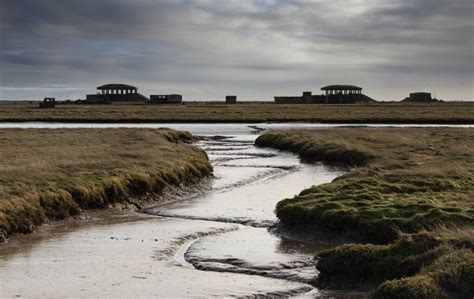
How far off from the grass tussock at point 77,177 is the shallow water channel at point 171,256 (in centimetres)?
119

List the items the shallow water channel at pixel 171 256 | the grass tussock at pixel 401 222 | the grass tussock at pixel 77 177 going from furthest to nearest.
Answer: the grass tussock at pixel 77 177, the shallow water channel at pixel 171 256, the grass tussock at pixel 401 222

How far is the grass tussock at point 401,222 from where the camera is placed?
13.9 metres

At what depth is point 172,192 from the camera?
1254 inches

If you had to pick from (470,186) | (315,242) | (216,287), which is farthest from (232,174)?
(216,287)

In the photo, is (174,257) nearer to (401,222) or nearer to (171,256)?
(171,256)

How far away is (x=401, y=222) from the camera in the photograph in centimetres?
2027

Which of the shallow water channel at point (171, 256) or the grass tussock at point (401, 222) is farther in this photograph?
the shallow water channel at point (171, 256)

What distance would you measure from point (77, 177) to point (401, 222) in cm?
→ 1425

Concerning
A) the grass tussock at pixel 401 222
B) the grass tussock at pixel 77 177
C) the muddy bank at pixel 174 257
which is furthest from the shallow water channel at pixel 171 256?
the grass tussock at pixel 77 177

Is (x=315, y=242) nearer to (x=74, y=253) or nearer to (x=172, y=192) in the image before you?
(x=74, y=253)

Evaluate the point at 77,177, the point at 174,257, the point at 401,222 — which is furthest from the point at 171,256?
the point at 77,177

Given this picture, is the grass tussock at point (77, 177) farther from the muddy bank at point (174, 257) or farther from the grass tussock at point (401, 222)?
the grass tussock at point (401, 222)

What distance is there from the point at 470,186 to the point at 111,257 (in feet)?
51.8

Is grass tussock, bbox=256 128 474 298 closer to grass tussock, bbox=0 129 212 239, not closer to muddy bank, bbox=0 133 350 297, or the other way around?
muddy bank, bbox=0 133 350 297
